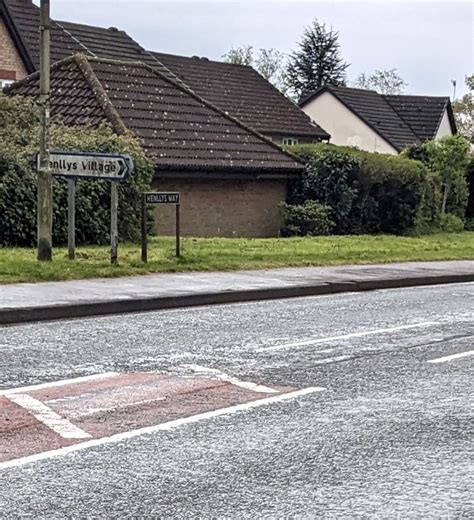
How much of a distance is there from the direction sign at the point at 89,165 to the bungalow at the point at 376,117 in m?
42.3

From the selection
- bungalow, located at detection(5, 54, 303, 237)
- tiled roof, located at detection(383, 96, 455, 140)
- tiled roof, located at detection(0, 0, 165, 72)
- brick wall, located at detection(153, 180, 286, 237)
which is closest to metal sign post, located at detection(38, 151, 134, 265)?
bungalow, located at detection(5, 54, 303, 237)

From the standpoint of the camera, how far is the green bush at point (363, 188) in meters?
31.1

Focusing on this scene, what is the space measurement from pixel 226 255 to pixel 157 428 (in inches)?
504

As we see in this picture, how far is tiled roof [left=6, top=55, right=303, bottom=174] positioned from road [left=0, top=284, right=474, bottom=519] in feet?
51.5

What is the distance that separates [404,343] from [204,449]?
4976 mm

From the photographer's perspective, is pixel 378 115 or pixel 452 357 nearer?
pixel 452 357

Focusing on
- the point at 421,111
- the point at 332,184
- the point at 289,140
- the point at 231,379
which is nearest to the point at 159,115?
the point at 332,184

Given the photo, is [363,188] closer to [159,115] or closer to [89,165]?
[159,115]

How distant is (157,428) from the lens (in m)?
7.11

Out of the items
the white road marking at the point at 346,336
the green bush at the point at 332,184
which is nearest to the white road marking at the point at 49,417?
the white road marking at the point at 346,336

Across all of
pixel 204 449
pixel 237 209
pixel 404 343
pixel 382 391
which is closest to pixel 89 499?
pixel 204 449

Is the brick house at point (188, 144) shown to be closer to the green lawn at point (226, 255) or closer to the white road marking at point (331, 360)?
the green lawn at point (226, 255)

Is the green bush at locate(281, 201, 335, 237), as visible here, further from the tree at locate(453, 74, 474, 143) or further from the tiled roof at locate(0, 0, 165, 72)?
the tree at locate(453, 74, 474, 143)

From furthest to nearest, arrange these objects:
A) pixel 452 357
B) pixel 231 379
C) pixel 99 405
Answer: pixel 452 357 < pixel 231 379 < pixel 99 405
